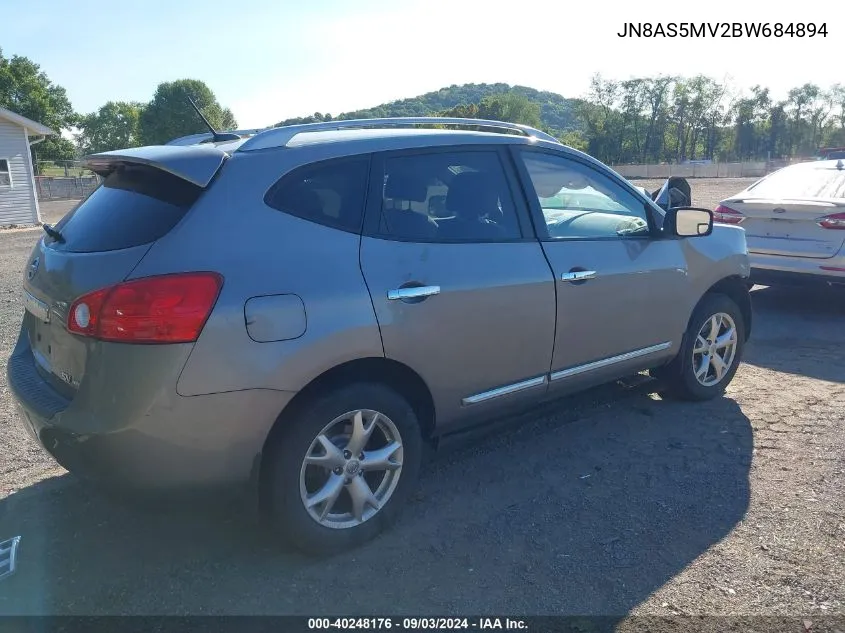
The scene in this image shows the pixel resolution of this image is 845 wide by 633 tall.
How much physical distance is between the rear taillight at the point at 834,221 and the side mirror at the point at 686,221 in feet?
10.9

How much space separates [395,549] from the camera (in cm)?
320

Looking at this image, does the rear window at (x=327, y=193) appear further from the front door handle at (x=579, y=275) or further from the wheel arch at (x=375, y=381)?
the front door handle at (x=579, y=275)

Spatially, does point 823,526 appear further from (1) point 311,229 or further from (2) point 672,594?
(1) point 311,229

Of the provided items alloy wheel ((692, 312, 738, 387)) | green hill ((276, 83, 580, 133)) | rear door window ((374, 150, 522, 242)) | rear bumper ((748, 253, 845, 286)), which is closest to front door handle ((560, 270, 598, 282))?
rear door window ((374, 150, 522, 242))

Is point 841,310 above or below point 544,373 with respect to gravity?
below

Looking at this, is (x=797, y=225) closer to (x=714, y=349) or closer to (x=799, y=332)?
(x=799, y=332)

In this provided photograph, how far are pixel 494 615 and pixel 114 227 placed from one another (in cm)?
217

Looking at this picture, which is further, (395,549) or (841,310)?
(841,310)

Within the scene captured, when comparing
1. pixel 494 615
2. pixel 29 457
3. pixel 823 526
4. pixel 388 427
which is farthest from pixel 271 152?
pixel 823 526

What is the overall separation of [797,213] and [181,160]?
6.49 meters

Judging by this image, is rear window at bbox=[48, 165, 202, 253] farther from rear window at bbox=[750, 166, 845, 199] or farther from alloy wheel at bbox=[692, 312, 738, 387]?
rear window at bbox=[750, 166, 845, 199]

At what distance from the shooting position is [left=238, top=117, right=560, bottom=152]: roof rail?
312 centimetres

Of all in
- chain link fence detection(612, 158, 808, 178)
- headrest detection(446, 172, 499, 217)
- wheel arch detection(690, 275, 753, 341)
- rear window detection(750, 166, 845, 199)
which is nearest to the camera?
headrest detection(446, 172, 499, 217)

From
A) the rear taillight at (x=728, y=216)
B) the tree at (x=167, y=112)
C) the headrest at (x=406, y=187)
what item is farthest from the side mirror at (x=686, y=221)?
the tree at (x=167, y=112)
